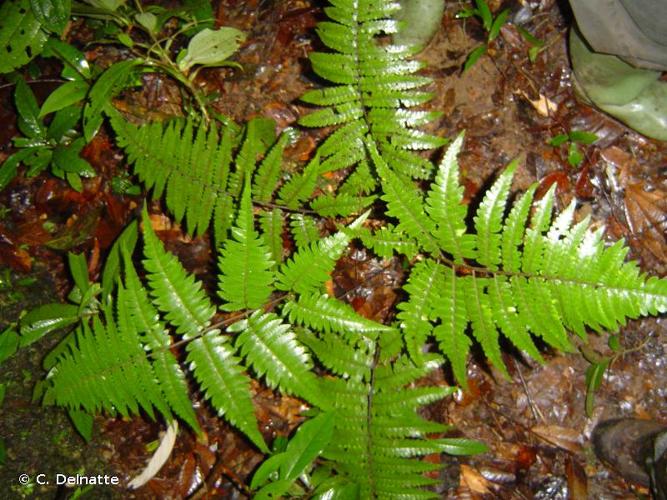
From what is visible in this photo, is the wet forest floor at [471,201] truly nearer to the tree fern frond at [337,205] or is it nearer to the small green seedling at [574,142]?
the small green seedling at [574,142]

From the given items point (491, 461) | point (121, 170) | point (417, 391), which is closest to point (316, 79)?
point (121, 170)

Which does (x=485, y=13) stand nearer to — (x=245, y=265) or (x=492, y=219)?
(x=492, y=219)

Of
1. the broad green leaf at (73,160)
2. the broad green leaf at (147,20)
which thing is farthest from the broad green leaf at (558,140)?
the broad green leaf at (73,160)

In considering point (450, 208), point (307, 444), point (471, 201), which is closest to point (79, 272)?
point (307, 444)

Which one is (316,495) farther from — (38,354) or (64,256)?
(64,256)

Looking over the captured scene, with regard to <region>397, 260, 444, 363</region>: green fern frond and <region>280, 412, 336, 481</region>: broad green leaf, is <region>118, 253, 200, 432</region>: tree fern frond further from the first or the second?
<region>397, 260, 444, 363</region>: green fern frond
